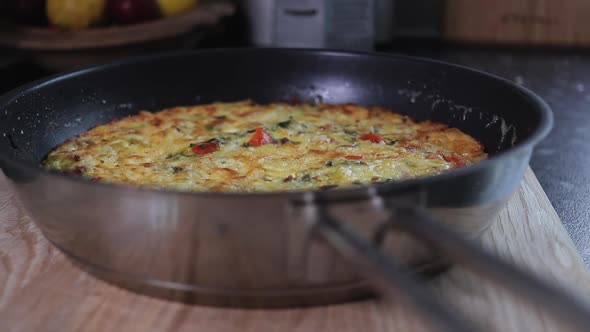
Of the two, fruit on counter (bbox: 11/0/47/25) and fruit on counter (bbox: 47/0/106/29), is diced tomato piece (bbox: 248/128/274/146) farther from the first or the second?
fruit on counter (bbox: 11/0/47/25)

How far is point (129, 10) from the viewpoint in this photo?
9.55ft

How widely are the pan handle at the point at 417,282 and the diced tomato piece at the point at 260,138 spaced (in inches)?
30.4

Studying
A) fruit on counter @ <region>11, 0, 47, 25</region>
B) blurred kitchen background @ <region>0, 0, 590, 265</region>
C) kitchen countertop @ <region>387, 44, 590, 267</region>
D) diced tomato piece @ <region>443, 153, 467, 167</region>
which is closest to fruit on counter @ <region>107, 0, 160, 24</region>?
blurred kitchen background @ <region>0, 0, 590, 265</region>

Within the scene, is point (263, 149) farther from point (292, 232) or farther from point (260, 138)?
point (292, 232)

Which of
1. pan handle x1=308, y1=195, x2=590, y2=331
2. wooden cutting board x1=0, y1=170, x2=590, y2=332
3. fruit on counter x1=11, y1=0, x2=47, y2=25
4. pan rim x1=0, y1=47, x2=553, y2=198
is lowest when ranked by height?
wooden cutting board x1=0, y1=170, x2=590, y2=332

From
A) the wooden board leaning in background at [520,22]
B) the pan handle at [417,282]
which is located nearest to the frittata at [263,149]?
the pan handle at [417,282]

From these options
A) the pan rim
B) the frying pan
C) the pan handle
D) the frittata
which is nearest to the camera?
the pan handle

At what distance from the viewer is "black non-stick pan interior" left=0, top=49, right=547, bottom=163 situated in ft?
5.60

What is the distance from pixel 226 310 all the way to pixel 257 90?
40.8 inches

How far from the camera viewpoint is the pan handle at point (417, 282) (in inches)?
29.5

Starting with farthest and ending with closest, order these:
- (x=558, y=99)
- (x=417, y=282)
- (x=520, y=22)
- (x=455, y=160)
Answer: (x=520, y=22), (x=558, y=99), (x=455, y=160), (x=417, y=282)

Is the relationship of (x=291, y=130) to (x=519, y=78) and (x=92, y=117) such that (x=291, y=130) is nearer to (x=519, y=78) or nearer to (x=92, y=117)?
(x=92, y=117)

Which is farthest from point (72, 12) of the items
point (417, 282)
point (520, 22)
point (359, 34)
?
point (417, 282)

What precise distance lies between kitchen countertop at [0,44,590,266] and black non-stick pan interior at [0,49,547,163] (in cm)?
32
